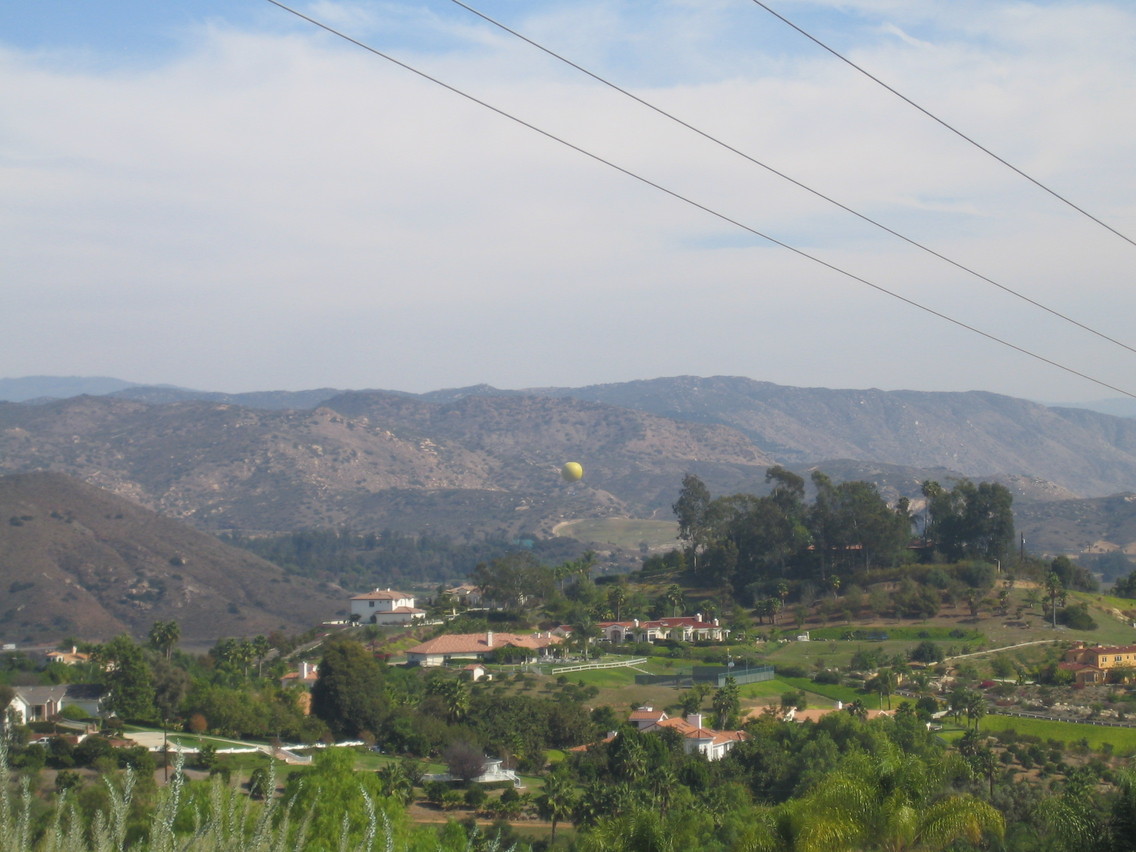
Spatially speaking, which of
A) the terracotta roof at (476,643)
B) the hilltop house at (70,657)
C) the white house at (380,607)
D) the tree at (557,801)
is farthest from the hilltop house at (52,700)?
the white house at (380,607)

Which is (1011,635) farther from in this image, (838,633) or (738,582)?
(738,582)

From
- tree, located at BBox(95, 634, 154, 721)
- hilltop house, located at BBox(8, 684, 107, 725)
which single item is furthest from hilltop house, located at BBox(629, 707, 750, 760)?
hilltop house, located at BBox(8, 684, 107, 725)

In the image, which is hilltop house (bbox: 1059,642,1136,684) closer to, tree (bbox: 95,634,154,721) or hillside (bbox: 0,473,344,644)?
tree (bbox: 95,634,154,721)

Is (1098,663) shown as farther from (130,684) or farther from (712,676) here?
(130,684)

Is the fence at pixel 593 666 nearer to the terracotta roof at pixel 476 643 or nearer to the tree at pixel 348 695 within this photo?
the terracotta roof at pixel 476 643

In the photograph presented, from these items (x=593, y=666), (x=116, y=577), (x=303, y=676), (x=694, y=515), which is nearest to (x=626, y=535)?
(x=116, y=577)
